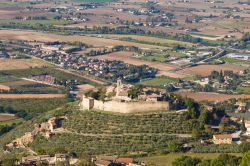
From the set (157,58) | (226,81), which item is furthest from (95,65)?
(226,81)

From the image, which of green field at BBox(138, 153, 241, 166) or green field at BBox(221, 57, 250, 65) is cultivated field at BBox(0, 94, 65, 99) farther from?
green field at BBox(138, 153, 241, 166)

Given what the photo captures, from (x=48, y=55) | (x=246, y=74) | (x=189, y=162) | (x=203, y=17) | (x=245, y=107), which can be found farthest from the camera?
(x=203, y=17)

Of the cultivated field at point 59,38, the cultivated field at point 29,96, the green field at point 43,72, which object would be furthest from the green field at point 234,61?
the cultivated field at point 29,96

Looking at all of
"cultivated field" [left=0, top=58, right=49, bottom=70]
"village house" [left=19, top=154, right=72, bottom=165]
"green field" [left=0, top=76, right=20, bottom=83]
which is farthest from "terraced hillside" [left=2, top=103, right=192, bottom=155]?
"cultivated field" [left=0, top=58, right=49, bottom=70]

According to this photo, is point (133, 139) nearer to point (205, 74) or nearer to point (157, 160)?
point (157, 160)

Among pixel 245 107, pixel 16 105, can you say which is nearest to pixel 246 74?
pixel 245 107
